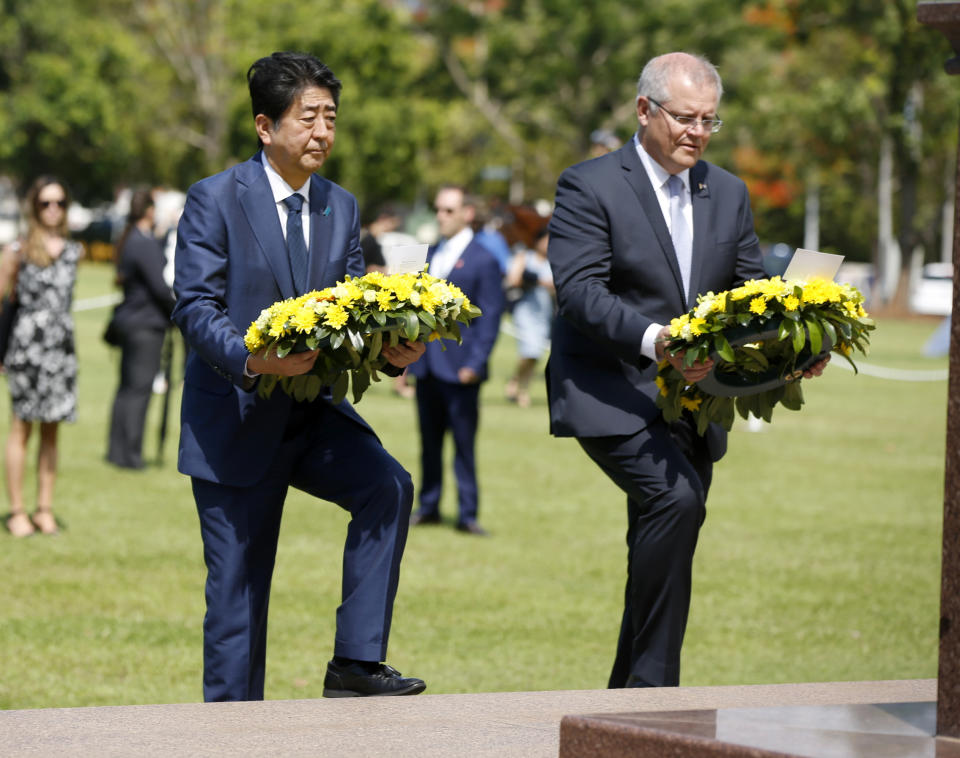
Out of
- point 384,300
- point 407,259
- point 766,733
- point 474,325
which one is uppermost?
point 474,325

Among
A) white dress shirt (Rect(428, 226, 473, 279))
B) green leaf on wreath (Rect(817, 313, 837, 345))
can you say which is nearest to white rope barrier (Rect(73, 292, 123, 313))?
white dress shirt (Rect(428, 226, 473, 279))

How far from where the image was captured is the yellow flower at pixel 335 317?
4.70 meters

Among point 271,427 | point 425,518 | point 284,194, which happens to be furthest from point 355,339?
point 425,518

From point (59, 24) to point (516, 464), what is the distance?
2254 inches

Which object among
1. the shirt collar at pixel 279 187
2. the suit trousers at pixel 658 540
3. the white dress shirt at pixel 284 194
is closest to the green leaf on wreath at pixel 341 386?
the white dress shirt at pixel 284 194

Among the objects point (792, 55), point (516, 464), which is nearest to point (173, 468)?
point (516, 464)

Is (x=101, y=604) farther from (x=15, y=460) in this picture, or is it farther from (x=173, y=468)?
(x=173, y=468)

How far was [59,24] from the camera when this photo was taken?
66688 millimetres

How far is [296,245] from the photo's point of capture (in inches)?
205

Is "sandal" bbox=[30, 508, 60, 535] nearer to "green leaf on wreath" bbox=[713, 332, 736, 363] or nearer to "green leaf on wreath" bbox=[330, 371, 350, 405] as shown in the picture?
"green leaf on wreath" bbox=[330, 371, 350, 405]

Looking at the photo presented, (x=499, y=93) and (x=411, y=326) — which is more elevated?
(x=499, y=93)

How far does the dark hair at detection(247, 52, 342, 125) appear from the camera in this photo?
A: 16.8 feet

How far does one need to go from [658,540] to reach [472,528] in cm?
563

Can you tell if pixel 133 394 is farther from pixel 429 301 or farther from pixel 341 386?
pixel 429 301
